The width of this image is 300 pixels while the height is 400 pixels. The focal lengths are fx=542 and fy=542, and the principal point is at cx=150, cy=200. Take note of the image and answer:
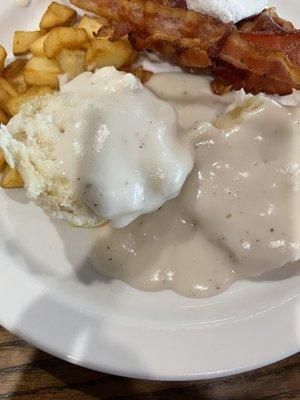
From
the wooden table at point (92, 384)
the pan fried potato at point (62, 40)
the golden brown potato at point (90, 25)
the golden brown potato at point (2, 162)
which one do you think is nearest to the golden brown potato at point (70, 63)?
the pan fried potato at point (62, 40)

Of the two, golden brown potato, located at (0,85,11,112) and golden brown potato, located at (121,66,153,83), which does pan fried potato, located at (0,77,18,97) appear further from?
golden brown potato, located at (121,66,153,83)

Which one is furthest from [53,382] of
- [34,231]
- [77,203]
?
[77,203]

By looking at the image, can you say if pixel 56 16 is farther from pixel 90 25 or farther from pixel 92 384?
pixel 92 384

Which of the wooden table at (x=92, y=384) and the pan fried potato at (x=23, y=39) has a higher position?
the pan fried potato at (x=23, y=39)

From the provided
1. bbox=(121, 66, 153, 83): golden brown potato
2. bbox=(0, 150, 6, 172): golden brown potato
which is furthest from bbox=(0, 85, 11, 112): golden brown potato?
bbox=(121, 66, 153, 83): golden brown potato

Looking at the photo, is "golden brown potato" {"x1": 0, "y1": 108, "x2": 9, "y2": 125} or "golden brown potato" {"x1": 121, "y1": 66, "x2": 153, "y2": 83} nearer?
"golden brown potato" {"x1": 0, "y1": 108, "x2": 9, "y2": 125}

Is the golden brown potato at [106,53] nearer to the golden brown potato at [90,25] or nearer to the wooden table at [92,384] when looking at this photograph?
the golden brown potato at [90,25]
